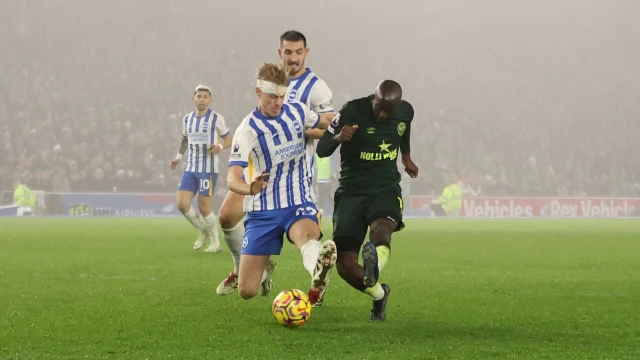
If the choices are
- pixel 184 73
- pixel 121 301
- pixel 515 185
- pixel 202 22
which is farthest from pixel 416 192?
pixel 121 301

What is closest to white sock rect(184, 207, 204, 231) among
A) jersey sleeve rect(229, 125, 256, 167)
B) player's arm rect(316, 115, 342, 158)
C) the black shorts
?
the black shorts

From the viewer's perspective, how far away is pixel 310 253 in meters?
5.87

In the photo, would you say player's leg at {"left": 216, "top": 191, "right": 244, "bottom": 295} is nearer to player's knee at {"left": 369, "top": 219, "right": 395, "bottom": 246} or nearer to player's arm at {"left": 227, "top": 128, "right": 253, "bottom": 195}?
player's arm at {"left": 227, "top": 128, "right": 253, "bottom": 195}

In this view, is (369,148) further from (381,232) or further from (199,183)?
(199,183)

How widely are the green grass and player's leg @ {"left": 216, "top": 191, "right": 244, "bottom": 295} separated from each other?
0.17 meters

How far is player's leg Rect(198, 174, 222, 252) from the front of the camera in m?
13.1

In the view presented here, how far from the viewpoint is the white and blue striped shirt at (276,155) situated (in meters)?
6.23

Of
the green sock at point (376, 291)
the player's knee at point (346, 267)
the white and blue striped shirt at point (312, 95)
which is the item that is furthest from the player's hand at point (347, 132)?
the white and blue striped shirt at point (312, 95)

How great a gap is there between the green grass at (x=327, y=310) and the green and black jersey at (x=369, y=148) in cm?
91

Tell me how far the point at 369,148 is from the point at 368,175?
0.19m

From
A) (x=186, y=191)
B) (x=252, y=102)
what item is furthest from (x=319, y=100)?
(x=252, y=102)

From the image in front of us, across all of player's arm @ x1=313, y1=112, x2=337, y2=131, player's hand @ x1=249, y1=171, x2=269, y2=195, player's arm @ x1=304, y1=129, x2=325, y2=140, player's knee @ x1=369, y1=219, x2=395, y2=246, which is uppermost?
player's arm @ x1=313, y1=112, x2=337, y2=131

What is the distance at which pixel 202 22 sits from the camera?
40.0m

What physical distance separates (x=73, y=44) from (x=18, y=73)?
3.04 metres
